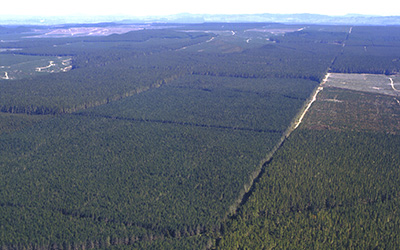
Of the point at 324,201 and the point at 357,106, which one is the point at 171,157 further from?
Result: the point at 357,106

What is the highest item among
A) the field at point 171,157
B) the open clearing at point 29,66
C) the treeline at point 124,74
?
the open clearing at point 29,66

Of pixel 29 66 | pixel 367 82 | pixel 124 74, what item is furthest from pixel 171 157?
pixel 29 66

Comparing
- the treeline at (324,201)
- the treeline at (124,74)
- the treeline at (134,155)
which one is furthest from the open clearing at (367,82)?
the treeline at (324,201)

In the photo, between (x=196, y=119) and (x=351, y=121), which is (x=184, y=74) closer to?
(x=196, y=119)

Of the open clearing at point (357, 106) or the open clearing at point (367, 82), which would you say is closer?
the open clearing at point (357, 106)

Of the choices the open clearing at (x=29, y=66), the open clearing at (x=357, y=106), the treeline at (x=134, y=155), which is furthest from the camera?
the open clearing at (x=29, y=66)

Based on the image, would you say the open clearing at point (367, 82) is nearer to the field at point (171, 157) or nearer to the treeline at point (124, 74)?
the field at point (171, 157)
